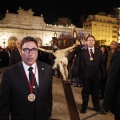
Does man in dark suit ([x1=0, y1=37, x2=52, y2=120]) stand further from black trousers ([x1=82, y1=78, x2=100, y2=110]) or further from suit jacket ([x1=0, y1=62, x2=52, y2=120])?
black trousers ([x1=82, y1=78, x2=100, y2=110])

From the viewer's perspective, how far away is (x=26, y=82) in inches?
102

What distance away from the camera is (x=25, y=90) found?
2.58 m

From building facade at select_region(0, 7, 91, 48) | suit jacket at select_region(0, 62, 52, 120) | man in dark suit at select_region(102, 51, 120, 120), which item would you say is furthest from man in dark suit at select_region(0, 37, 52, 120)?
building facade at select_region(0, 7, 91, 48)

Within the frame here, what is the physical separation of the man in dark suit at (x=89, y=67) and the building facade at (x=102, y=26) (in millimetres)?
60399

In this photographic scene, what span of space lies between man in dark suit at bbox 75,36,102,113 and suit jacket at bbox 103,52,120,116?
288 centimetres

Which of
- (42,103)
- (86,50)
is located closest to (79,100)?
(86,50)

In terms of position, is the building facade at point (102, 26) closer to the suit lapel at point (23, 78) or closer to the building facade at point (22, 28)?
the building facade at point (22, 28)

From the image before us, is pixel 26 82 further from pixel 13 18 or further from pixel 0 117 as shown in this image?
pixel 13 18

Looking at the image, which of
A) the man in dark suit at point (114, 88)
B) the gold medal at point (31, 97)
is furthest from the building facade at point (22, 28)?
the gold medal at point (31, 97)

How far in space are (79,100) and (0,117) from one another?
5247 millimetres

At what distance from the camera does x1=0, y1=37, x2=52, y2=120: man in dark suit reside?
2590 mm

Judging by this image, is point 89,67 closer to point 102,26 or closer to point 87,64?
point 87,64

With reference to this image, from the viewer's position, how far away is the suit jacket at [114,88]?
120 inches

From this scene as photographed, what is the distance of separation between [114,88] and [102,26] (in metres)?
68.9
